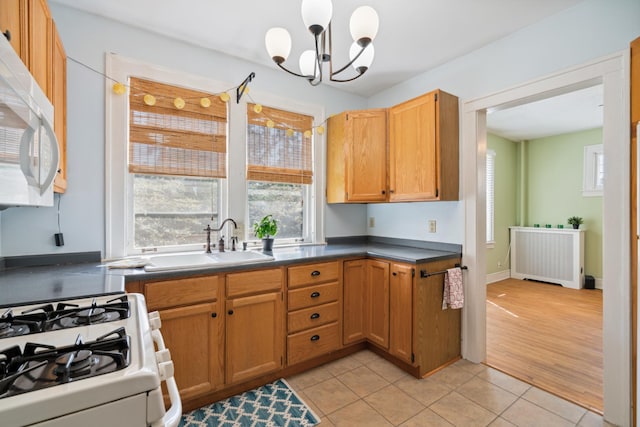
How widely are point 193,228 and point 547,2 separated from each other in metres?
3.00

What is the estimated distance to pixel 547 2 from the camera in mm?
1938

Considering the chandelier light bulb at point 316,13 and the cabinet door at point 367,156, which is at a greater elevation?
the chandelier light bulb at point 316,13

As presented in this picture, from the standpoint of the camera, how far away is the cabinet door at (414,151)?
2457 mm

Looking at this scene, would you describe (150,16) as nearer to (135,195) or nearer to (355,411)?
(135,195)

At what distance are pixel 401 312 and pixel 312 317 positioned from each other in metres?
0.71

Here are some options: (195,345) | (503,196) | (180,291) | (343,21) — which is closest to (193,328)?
(195,345)

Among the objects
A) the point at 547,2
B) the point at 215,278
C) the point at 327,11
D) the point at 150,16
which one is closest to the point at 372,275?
the point at 215,278

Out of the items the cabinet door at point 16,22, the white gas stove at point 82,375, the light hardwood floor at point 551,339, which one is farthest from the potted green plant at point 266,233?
the light hardwood floor at point 551,339

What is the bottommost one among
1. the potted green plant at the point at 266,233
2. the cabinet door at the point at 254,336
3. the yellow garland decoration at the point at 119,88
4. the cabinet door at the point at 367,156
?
the cabinet door at the point at 254,336

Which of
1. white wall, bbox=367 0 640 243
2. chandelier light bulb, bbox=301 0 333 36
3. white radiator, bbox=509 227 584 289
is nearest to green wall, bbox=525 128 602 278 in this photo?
white radiator, bbox=509 227 584 289

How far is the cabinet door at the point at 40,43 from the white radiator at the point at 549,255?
623 cm

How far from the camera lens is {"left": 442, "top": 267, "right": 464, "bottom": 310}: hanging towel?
7.89 ft

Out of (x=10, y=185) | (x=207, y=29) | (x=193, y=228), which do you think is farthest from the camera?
(x=193, y=228)

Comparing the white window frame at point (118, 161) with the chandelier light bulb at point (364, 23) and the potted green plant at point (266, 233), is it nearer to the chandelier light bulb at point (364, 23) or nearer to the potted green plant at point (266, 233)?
the potted green plant at point (266, 233)
